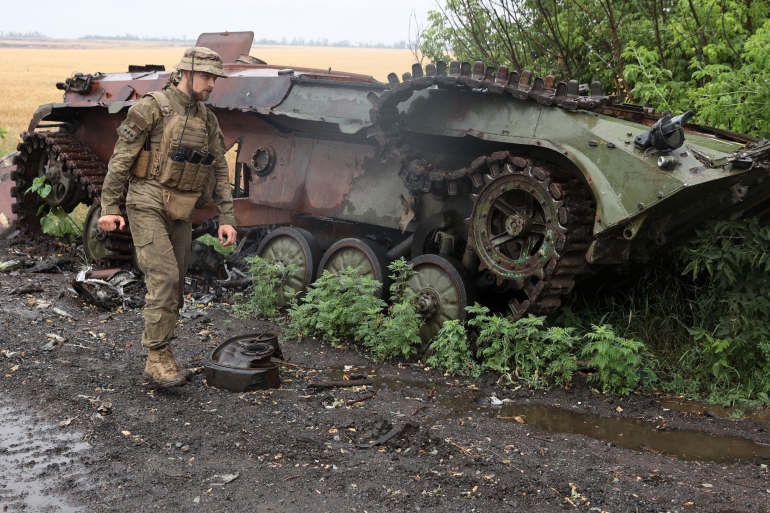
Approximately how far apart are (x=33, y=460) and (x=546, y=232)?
370 centimetres

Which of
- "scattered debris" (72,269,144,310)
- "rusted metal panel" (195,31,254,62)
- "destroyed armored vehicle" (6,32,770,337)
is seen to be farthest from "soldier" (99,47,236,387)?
"rusted metal panel" (195,31,254,62)

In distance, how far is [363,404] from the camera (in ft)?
19.7

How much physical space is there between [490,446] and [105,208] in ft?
9.79

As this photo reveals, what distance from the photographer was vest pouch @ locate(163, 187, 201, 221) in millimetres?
6109

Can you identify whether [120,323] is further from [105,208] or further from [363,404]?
[363,404]

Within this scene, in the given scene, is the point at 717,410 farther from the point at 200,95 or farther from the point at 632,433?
the point at 200,95

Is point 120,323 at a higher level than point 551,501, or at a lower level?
lower

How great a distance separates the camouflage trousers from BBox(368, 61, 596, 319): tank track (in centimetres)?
231

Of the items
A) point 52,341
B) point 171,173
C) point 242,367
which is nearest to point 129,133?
point 171,173

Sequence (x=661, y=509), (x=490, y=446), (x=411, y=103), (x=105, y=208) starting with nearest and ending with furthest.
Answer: (x=661, y=509), (x=490, y=446), (x=105, y=208), (x=411, y=103)

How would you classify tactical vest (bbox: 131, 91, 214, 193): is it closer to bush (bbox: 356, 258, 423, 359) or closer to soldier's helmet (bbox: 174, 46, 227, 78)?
soldier's helmet (bbox: 174, 46, 227, 78)

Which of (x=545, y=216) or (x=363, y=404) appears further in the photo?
(x=545, y=216)

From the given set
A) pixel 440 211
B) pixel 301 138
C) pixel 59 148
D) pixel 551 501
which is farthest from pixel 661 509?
pixel 59 148

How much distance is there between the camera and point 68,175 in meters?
10.8
